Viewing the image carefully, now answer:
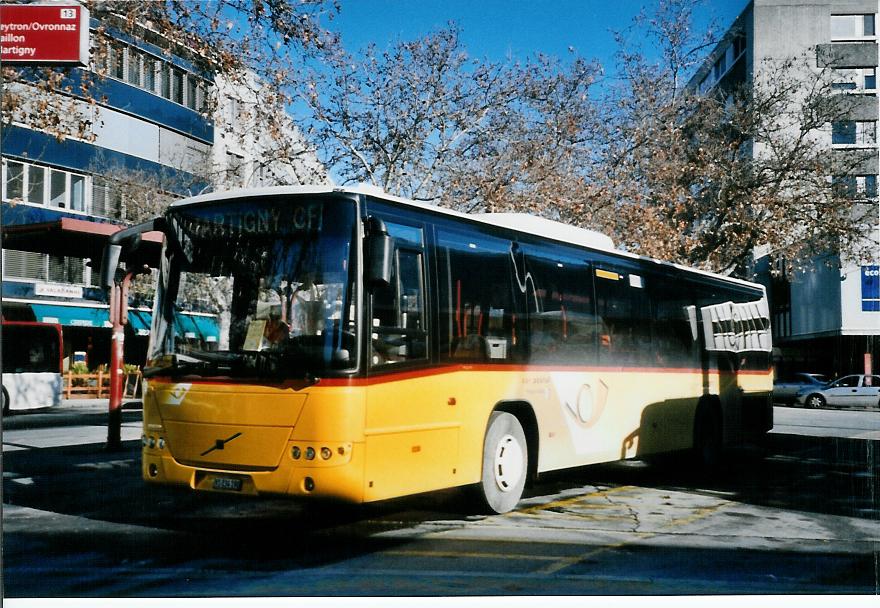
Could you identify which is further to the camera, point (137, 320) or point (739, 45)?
point (137, 320)

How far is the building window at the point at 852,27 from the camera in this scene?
1752cm

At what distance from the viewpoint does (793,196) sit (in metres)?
29.3

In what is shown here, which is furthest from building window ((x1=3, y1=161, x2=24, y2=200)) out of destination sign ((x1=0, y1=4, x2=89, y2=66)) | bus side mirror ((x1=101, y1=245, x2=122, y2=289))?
→ destination sign ((x1=0, y1=4, x2=89, y2=66))

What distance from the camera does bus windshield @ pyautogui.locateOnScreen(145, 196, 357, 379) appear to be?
7.71 metres

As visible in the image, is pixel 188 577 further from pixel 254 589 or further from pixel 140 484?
pixel 140 484

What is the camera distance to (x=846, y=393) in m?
24.2

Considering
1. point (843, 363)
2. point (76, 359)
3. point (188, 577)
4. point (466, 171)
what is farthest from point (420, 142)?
point (76, 359)

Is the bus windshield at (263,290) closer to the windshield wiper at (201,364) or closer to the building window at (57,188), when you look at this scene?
the windshield wiper at (201,364)

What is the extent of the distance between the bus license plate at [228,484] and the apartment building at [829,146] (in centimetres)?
974

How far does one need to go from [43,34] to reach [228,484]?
12.4ft

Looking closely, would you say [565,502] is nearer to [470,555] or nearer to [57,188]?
[470,555]

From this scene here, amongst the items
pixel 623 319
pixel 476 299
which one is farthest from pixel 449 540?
pixel 623 319

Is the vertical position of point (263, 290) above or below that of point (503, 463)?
above

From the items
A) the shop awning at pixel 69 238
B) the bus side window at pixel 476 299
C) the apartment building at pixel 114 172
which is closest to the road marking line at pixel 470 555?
the bus side window at pixel 476 299
